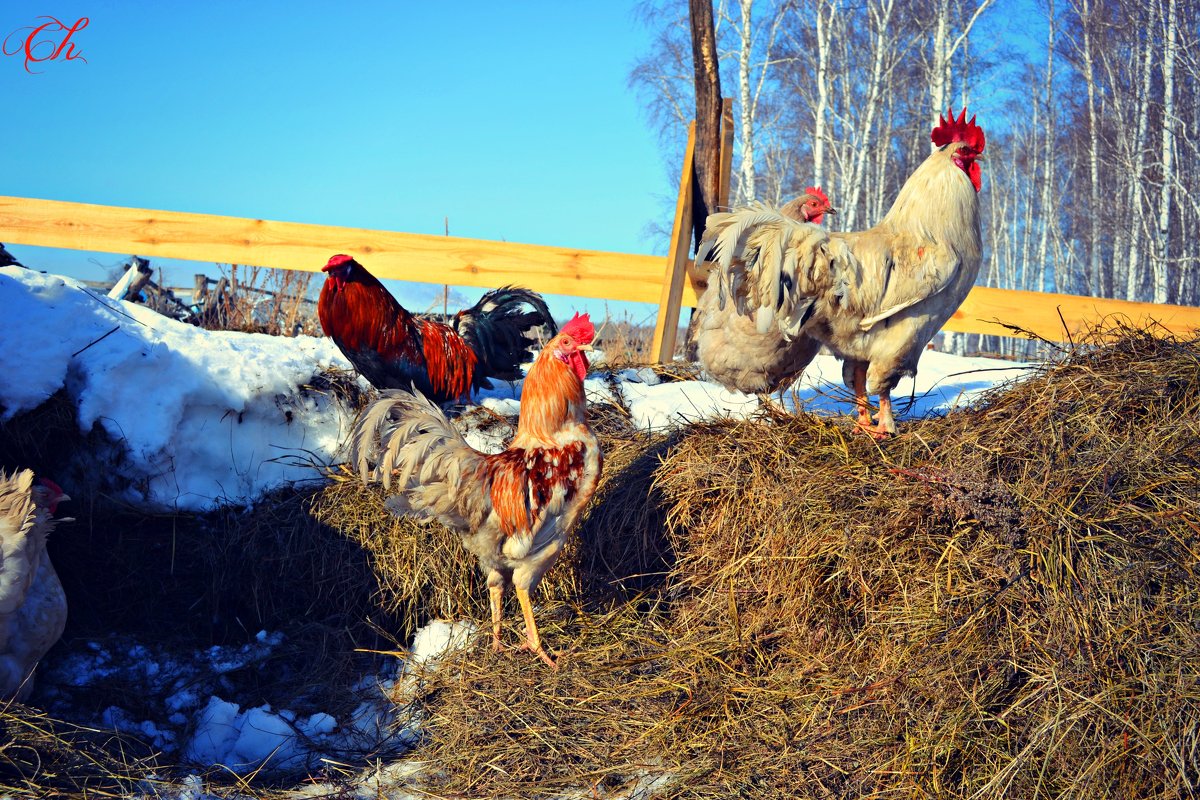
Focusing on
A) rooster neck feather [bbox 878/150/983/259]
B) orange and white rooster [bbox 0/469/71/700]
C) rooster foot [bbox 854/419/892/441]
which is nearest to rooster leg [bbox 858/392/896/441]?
rooster foot [bbox 854/419/892/441]

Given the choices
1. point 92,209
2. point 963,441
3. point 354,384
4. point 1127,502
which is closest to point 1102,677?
point 1127,502

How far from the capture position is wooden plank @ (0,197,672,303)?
20.6 feet

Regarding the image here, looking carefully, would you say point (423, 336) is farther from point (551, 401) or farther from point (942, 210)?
point (942, 210)

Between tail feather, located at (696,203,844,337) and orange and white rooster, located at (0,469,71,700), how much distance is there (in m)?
2.97

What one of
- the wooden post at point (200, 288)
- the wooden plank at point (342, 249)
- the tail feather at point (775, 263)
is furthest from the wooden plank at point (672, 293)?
the wooden post at point (200, 288)

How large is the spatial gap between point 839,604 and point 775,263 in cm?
156

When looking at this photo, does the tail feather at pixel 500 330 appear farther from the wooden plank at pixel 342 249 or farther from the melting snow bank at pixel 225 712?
the melting snow bank at pixel 225 712

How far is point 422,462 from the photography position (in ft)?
10.8

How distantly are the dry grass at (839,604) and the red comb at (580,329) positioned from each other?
777 millimetres

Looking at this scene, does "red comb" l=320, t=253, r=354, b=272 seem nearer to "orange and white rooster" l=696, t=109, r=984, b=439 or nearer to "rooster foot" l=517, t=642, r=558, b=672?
"orange and white rooster" l=696, t=109, r=984, b=439

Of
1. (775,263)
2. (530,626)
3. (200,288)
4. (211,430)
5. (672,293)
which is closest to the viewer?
(530,626)

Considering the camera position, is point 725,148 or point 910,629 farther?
point 725,148

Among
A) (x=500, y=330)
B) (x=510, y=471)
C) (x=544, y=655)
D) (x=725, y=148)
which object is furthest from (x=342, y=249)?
(x=544, y=655)

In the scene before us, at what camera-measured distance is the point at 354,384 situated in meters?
4.64
